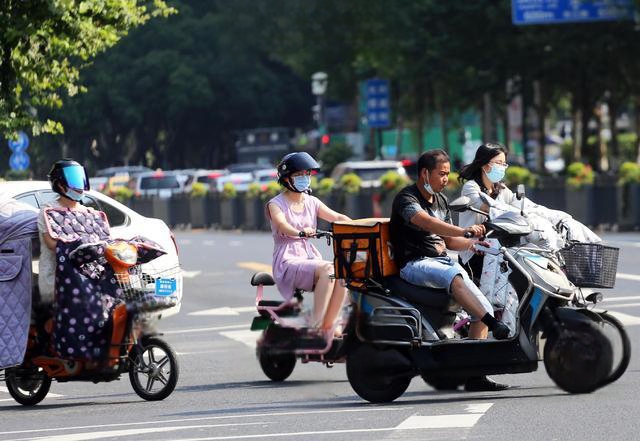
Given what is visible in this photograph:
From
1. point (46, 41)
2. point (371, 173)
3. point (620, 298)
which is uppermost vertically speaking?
point (46, 41)

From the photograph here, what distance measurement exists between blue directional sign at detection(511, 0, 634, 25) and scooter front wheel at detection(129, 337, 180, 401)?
34.8 meters

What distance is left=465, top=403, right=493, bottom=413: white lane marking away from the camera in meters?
10.8

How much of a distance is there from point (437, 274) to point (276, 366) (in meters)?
2.42

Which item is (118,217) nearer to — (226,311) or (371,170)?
(226,311)

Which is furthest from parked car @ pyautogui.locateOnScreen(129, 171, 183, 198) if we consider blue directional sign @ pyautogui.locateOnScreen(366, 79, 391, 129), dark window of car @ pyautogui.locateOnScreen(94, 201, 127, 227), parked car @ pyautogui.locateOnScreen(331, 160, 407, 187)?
dark window of car @ pyautogui.locateOnScreen(94, 201, 127, 227)

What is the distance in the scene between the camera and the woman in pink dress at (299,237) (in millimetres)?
12305

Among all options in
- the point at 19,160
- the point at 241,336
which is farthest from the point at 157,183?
the point at 241,336

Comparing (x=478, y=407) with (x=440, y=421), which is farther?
(x=478, y=407)

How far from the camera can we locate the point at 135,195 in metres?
58.9

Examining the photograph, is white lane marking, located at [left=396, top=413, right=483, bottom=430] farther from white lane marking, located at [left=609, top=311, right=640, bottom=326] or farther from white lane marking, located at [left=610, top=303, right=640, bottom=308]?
white lane marking, located at [left=610, top=303, right=640, bottom=308]

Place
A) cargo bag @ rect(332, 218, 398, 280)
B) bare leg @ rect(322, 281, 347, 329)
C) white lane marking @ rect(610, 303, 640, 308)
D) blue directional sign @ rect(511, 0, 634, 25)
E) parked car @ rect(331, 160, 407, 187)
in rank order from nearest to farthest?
cargo bag @ rect(332, 218, 398, 280), bare leg @ rect(322, 281, 347, 329), white lane marking @ rect(610, 303, 640, 308), blue directional sign @ rect(511, 0, 634, 25), parked car @ rect(331, 160, 407, 187)

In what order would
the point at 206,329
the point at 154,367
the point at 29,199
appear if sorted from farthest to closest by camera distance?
the point at 206,329 → the point at 29,199 → the point at 154,367

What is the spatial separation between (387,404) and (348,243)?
39.0 inches

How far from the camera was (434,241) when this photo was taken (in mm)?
11641
